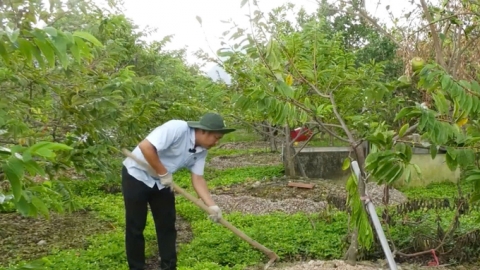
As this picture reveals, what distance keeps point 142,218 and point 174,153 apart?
0.62 m

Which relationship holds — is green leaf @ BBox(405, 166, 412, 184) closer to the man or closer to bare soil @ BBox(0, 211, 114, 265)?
the man

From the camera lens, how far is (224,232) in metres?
5.98

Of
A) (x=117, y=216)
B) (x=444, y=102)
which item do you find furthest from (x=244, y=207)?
(x=444, y=102)

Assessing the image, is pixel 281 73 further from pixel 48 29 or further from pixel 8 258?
pixel 8 258

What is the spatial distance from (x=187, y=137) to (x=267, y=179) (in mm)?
5879

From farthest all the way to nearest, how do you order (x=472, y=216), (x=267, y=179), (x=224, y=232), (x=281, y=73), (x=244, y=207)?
(x=267, y=179) → (x=244, y=207) → (x=472, y=216) → (x=224, y=232) → (x=281, y=73)

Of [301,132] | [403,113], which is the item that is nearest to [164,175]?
[403,113]

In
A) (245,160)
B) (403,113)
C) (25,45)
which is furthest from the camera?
(245,160)

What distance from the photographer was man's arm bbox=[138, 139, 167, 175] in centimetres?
441

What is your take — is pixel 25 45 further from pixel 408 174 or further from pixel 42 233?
pixel 42 233

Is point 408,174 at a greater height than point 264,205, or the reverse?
point 408,174

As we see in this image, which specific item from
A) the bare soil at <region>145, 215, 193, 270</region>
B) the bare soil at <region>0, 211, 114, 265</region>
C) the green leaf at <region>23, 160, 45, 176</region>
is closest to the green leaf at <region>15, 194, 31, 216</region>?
the green leaf at <region>23, 160, 45, 176</region>

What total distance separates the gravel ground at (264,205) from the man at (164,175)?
2.80 m

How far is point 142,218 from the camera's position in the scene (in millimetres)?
4848
